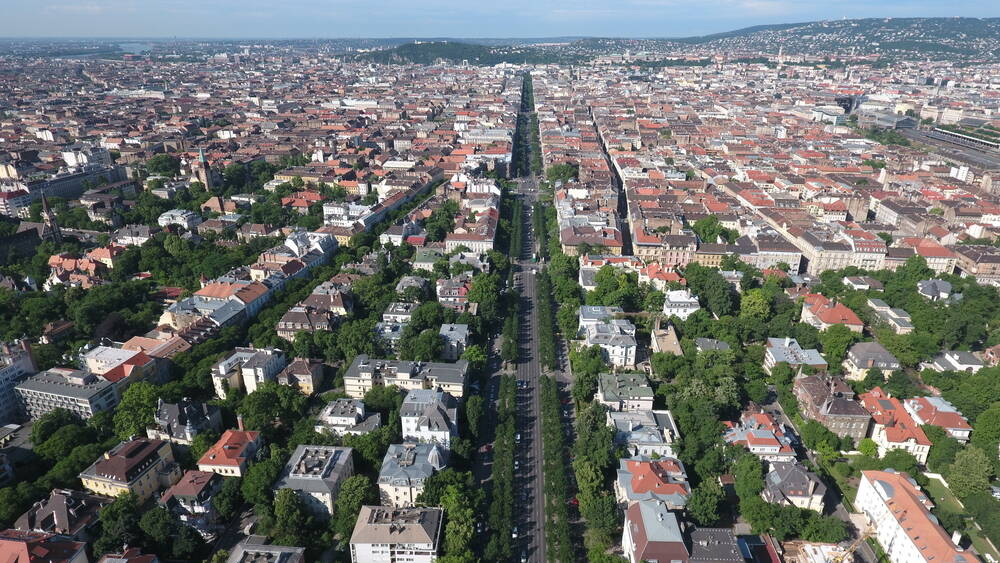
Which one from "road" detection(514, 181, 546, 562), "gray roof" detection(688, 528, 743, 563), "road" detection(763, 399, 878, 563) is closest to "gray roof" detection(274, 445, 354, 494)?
"road" detection(514, 181, 546, 562)

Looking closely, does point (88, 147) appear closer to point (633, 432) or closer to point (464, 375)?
point (464, 375)

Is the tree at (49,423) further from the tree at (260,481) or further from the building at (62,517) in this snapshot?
the tree at (260,481)

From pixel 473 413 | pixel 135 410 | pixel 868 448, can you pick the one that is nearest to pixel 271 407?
pixel 135 410

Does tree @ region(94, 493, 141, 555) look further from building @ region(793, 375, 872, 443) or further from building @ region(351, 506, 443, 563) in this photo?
building @ region(793, 375, 872, 443)

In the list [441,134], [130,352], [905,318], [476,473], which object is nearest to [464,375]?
[476,473]

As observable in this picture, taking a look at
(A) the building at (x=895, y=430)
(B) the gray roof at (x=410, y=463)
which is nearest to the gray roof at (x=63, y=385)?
(B) the gray roof at (x=410, y=463)
